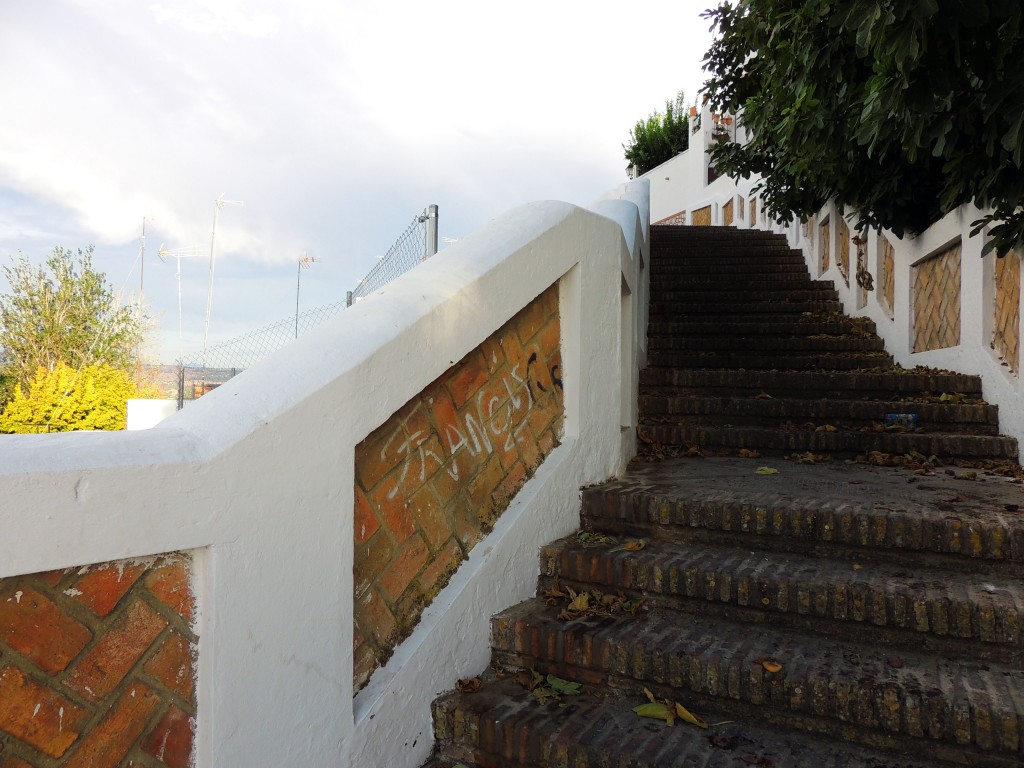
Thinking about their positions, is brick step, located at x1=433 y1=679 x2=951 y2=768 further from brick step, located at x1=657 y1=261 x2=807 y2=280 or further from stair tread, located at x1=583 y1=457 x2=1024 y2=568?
brick step, located at x1=657 y1=261 x2=807 y2=280

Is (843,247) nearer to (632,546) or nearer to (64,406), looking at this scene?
(632,546)

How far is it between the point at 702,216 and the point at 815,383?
55.0 ft

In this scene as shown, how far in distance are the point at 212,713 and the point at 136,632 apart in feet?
0.89

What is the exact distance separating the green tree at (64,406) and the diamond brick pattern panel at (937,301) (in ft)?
50.7

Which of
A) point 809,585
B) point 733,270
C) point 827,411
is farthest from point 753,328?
point 809,585

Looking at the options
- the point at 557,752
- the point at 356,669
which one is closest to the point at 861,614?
the point at 557,752

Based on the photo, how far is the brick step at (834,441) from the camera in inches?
164

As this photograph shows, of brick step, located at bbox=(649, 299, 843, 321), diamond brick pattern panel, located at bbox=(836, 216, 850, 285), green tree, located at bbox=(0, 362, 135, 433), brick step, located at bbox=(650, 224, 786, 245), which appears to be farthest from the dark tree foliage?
green tree, located at bbox=(0, 362, 135, 433)

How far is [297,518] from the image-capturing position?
1.79 metres

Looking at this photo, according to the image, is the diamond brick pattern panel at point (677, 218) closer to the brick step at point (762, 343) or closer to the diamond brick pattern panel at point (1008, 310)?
the brick step at point (762, 343)

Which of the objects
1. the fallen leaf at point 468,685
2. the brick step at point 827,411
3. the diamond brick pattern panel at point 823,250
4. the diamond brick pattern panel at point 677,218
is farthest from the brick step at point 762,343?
the diamond brick pattern panel at point 677,218

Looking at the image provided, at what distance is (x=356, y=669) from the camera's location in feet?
6.70

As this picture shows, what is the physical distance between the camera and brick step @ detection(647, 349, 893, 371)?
5676 millimetres

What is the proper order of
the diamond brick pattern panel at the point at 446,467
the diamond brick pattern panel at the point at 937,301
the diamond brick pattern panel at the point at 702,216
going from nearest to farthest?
the diamond brick pattern panel at the point at 446,467, the diamond brick pattern panel at the point at 937,301, the diamond brick pattern panel at the point at 702,216
